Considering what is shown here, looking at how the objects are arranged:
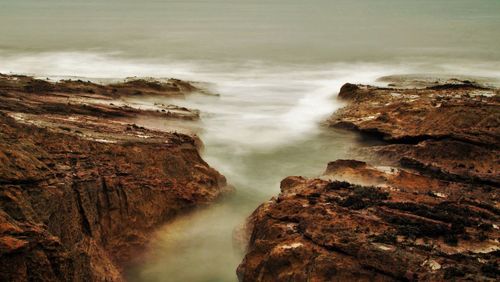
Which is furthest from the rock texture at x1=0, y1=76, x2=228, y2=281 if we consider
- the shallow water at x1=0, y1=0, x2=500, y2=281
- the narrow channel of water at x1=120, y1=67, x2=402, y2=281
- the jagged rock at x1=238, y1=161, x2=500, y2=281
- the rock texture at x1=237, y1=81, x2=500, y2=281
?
the jagged rock at x1=238, y1=161, x2=500, y2=281

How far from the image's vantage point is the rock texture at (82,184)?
6.22m

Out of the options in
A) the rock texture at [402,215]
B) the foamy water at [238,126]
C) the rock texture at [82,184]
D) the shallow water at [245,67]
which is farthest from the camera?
the shallow water at [245,67]

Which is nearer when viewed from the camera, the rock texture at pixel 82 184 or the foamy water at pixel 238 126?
the rock texture at pixel 82 184

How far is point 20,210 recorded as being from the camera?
6.57m

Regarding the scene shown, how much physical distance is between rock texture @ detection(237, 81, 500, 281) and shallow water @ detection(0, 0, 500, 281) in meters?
1.42

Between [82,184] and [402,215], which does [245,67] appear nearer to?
[82,184]

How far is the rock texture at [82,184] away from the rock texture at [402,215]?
2.04 meters

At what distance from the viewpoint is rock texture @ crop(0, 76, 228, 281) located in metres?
6.22

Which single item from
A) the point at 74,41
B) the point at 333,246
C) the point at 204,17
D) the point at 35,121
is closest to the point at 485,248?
the point at 333,246

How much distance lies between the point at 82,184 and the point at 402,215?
5.24 meters

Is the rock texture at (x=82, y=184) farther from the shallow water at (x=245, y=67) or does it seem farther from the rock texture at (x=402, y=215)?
the rock texture at (x=402, y=215)

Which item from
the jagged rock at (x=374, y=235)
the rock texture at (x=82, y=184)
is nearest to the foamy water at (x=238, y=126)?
the rock texture at (x=82, y=184)

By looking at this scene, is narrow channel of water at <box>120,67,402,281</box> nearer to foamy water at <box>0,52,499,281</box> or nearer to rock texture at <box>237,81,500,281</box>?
foamy water at <box>0,52,499,281</box>

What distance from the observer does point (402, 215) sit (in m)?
7.48
